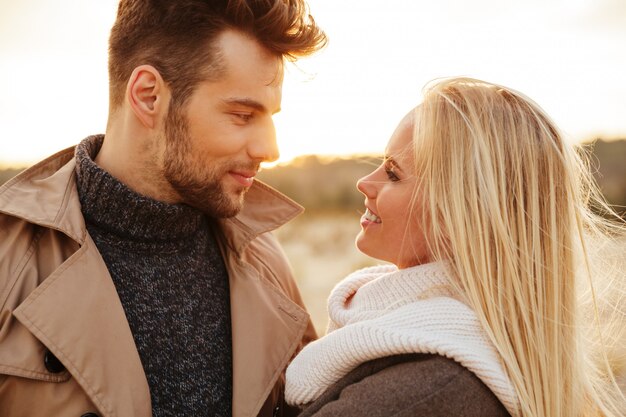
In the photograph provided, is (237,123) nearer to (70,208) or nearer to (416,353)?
(70,208)

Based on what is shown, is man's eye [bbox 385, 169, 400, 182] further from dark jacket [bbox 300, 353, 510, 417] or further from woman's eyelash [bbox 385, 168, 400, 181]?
dark jacket [bbox 300, 353, 510, 417]

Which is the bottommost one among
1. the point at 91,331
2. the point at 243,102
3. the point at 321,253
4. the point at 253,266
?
the point at 321,253

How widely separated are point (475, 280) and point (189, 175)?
50.7 inches

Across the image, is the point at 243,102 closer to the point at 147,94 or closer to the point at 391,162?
the point at 147,94

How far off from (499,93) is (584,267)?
2.19ft

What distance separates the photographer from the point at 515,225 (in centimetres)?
191

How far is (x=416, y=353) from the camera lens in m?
1.77

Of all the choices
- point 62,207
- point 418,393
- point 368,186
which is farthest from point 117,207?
point 418,393

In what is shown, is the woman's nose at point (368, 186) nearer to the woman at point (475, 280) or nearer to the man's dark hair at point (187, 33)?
the woman at point (475, 280)

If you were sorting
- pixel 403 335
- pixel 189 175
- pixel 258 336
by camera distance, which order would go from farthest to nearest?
pixel 189 175, pixel 258 336, pixel 403 335

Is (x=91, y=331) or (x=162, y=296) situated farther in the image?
(x=162, y=296)

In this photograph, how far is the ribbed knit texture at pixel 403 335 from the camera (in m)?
1.71

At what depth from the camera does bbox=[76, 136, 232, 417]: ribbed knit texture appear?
222cm

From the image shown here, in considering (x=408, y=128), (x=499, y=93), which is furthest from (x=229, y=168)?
(x=499, y=93)
